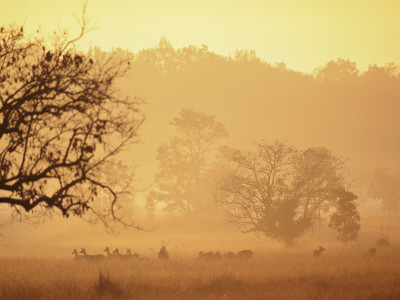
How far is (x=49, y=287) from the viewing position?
17.0 m

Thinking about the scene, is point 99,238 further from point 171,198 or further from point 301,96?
point 301,96

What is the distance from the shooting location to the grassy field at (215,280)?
15867 mm

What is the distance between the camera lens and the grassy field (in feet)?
52.1

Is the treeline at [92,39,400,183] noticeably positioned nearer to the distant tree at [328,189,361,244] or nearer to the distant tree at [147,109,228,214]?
the distant tree at [147,109,228,214]

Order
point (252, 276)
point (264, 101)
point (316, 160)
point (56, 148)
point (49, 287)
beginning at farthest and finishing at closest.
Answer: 1. point (264, 101)
2. point (316, 160)
3. point (252, 276)
4. point (49, 287)
5. point (56, 148)

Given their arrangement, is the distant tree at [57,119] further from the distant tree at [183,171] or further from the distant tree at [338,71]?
the distant tree at [338,71]

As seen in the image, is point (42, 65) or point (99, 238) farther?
point (99, 238)

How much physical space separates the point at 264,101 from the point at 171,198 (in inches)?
4681

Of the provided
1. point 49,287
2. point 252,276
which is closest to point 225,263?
point 252,276

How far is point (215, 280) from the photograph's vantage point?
719 inches

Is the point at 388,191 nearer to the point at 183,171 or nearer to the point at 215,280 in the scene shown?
the point at 183,171

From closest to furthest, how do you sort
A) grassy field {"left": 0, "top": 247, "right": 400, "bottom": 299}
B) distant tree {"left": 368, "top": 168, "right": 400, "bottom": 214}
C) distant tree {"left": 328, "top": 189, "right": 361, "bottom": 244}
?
grassy field {"left": 0, "top": 247, "right": 400, "bottom": 299}, distant tree {"left": 328, "top": 189, "right": 361, "bottom": 244}, distant tree {"left": 368, "top": 168, "right": 400, "bottom": 214}

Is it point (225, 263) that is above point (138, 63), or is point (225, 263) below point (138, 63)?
below

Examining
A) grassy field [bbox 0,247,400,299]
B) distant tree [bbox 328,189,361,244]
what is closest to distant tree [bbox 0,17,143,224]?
grassy field [bbox 0,247,400,299]
